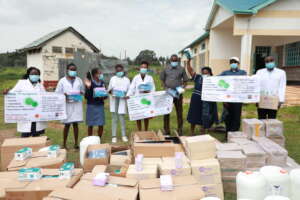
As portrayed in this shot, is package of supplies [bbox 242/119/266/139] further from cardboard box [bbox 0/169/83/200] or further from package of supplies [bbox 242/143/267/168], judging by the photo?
cardboard box [bbox 0/169/83/200]

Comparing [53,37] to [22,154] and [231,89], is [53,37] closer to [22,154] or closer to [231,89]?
[231,89]

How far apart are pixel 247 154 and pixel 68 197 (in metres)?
2.38

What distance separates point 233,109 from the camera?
4.96 meters

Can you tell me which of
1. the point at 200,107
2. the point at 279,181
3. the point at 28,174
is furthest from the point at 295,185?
the point at 200,107

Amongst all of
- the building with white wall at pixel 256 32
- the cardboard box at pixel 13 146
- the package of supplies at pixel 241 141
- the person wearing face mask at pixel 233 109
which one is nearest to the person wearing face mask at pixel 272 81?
the person wearing face mask at pixel 233 109

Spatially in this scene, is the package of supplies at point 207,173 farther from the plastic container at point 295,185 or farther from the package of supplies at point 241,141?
the package of supplies at point 241,141

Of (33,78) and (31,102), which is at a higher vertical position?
(33,78)

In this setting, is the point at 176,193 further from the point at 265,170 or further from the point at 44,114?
the point at 44,114

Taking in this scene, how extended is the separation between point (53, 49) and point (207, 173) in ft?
72.2

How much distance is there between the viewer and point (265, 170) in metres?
2.35

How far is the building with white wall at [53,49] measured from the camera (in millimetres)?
20953

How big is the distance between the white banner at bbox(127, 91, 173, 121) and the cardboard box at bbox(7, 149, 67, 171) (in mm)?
1910

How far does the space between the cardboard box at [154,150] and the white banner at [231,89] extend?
1.92 meters

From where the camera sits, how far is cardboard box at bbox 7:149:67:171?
115 inches
